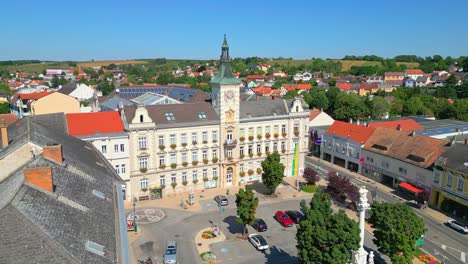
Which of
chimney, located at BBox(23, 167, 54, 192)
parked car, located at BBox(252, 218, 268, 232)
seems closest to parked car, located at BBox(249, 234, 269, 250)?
parked car, located at BBox(252, 218, 268, 232)

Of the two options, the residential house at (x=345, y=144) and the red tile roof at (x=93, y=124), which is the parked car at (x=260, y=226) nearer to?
the red tile roof at (x=93, y=124)

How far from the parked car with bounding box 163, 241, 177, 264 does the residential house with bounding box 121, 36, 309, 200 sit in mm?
16325

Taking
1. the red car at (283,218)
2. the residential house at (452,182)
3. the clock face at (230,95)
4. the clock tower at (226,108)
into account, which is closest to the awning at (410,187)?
the residential house at (452,182)

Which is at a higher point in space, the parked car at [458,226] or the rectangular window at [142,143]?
the rectangular window at [142,143]

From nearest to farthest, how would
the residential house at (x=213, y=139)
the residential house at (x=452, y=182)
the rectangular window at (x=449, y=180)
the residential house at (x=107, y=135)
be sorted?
the residential house at (x=452, y=182) → the rectangular window at (x=449, y=180) → the residential house at (x=107, y=135) → the residential house at (x=213, y=139)

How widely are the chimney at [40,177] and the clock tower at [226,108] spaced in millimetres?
37241

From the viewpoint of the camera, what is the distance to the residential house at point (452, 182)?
50.3 metres

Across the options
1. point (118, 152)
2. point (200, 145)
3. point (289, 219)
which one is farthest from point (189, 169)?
point (289, 219)

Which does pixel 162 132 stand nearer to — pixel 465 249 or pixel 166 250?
pixel 166 250

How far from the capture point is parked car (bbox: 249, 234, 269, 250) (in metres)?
42.0

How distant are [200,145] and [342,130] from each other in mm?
30748

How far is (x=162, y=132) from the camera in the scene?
56375 mm

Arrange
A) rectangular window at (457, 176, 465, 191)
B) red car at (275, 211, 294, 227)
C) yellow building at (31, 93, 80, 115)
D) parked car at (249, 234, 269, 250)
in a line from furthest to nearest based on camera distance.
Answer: yellow building at (31, 93, 80, 115)
rectangular window at (457, 176, 465, 191)
red car at (275, 211, 294, 227)
parked car at (249, 234, 269, 250)

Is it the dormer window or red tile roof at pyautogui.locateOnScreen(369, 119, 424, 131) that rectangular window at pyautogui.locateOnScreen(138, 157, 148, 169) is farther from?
red tile roof at pyautogui.locateOnScreen(369, 119, 424, 131)
